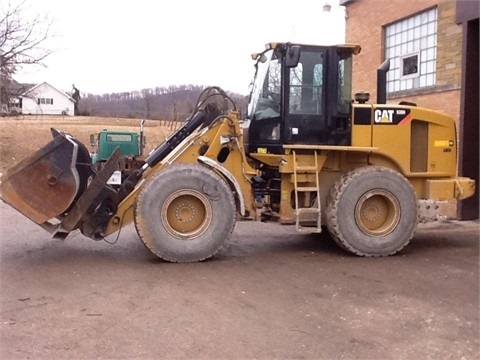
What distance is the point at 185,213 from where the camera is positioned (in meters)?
8.11

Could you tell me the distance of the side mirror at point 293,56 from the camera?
27.1 feet

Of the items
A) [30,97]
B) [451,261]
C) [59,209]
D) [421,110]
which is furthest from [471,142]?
[30,97]

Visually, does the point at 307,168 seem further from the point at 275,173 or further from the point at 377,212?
the point at 377,212

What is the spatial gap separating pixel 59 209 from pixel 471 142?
802 cm

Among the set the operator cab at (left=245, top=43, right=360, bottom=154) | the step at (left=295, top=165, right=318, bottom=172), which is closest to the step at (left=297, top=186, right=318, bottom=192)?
the step at (left=295, top=165, right=318, bottom=172)

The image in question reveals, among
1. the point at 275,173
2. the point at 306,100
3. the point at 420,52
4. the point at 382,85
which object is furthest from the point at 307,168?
the point at 420,52

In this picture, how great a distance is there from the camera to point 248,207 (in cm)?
844

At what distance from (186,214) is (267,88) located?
7.34 ft

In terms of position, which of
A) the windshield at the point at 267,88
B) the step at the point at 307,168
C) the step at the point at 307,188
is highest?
the windshield at the point at 267,88

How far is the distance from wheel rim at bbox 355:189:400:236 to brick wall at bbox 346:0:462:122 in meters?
4.35

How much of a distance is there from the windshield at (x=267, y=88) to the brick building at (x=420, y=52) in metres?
4.87

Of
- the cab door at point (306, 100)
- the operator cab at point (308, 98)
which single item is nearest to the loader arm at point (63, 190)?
the operator cab at point (308, 98)

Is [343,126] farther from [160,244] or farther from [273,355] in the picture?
[273,355]

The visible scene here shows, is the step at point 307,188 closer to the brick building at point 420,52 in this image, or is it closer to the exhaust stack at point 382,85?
the exhaust stack at point 382,85
